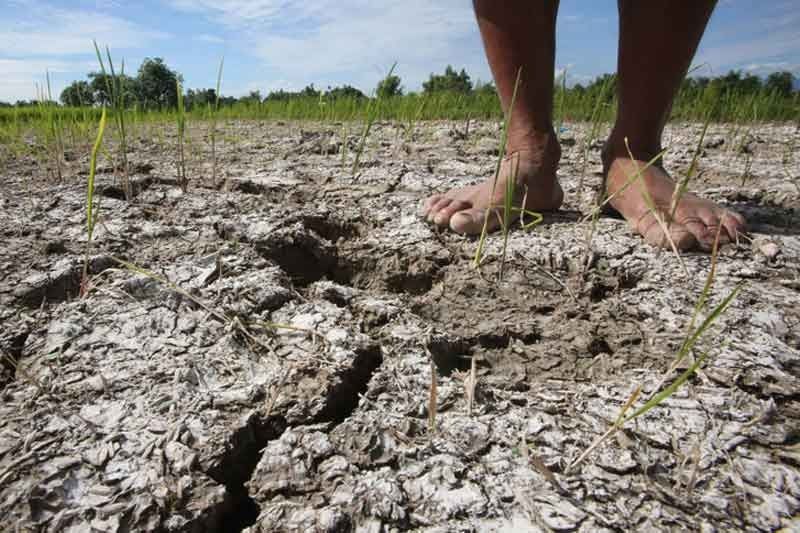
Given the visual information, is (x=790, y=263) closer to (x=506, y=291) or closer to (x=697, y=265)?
(x=697, y=265)

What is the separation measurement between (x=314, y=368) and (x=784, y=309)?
2.70 feet

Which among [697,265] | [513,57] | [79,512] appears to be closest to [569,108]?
[513,57]

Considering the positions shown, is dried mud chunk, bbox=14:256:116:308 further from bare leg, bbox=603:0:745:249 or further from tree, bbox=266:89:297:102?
tree, bbox=266:89:297:102

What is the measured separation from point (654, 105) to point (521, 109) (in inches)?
12.5

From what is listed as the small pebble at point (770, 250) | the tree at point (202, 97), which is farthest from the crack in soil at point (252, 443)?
the tree at point (202, 97)

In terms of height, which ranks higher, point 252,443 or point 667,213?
point 667,213

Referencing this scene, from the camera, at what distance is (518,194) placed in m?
1.19

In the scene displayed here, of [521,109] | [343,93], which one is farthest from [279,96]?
[521,109]

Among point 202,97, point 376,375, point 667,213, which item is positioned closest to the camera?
point 376,375

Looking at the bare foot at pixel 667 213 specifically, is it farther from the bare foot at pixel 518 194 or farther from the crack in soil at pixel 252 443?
the crack in soil at pixel 252 443

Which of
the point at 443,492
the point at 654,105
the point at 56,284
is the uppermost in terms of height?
the point at 654,105

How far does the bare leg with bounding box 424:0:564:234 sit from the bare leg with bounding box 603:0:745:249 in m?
0.17

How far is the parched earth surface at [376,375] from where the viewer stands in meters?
0.50

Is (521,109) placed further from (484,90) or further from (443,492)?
(484,90)
